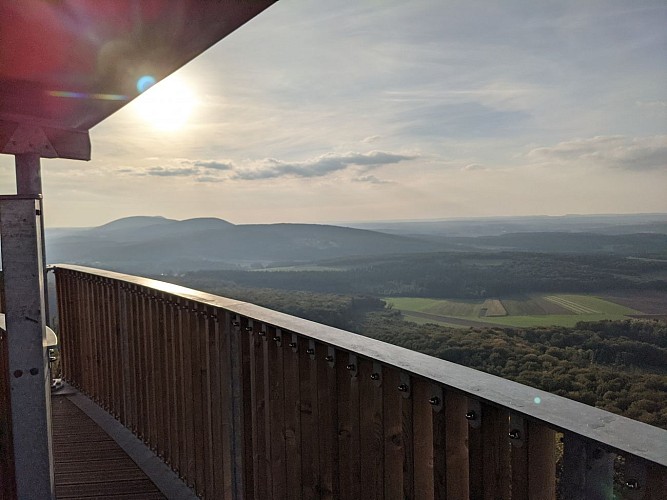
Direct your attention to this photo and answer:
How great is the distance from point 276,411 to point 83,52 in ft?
5.87

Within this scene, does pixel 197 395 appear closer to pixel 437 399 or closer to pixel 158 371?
pixel 158 371

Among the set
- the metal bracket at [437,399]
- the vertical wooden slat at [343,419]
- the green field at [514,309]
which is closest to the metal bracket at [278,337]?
the vertical wooden slat at [343,419]

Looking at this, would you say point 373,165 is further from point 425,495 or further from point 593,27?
point 425,495

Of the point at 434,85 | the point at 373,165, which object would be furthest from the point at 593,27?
the point at 373,165

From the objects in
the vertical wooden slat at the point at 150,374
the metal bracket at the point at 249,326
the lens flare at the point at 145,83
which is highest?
the lens flare at the point at 145,83

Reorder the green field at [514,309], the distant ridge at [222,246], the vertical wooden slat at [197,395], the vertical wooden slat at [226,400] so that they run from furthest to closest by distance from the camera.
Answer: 1. the distant ridge at [222,246]
2. the green field at [514,309]
3. the vertical wooden slat at [197,395]
4. the vertical wooden slat at [226,400]

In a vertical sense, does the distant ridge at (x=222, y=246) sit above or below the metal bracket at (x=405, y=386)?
below

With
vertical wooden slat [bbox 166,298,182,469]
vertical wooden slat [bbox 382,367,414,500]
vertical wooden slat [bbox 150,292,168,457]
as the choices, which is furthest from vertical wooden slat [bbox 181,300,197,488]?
vertical wooden slat [bbox 382,367,414,500]

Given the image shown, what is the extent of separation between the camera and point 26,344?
2295 millimetres

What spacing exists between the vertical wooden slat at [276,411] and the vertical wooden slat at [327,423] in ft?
0.91

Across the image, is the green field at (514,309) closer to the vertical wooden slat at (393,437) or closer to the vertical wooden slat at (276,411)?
the vertical wooden slat at (276,411)

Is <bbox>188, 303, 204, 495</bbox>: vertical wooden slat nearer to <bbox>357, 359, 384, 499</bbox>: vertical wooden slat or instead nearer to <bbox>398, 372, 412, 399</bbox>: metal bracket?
<bbox>357, 359, 384, 499</bbox>: vertical wooden slat

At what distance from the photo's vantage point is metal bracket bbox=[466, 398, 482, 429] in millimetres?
1151

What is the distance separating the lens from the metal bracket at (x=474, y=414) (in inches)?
45.3
